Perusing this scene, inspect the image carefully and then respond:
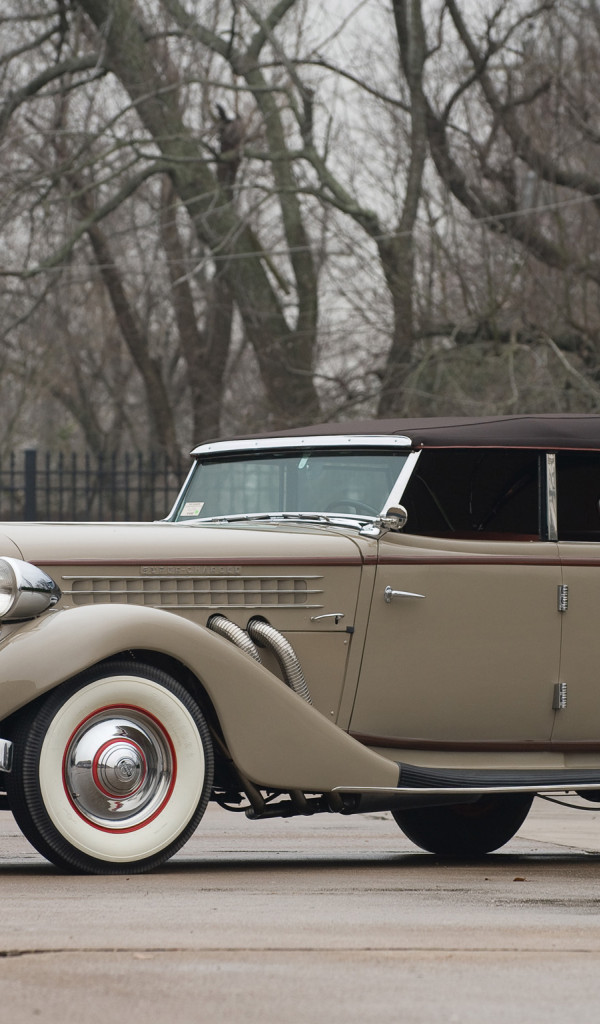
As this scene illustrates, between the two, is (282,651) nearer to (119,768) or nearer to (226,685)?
(226,685)

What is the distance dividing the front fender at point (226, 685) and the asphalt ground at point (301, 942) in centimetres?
39

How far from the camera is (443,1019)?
3.27 m

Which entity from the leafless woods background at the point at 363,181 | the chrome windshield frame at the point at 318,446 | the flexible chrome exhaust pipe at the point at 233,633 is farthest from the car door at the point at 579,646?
the leafless woods background at the point at 363,181

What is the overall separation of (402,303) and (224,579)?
37.5 ft

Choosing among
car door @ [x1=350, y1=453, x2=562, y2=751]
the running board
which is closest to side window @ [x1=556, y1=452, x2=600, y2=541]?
car door @ [x1=350, y1=453, x2=562, y2=751]

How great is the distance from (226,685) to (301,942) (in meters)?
1.69

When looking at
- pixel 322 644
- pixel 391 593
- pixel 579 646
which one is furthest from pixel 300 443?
pixel 579 646

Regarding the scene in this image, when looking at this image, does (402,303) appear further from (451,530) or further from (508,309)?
(451,530)

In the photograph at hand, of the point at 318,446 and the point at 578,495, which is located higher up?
the point at 318,446

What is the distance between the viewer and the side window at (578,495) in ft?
22.3

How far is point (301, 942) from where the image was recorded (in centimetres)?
410

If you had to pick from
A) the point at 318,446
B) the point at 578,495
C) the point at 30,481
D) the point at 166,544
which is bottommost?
the point at 30,481

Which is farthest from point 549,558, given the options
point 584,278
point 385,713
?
point 584,278

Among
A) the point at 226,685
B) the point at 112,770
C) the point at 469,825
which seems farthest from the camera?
the point at 469,825
